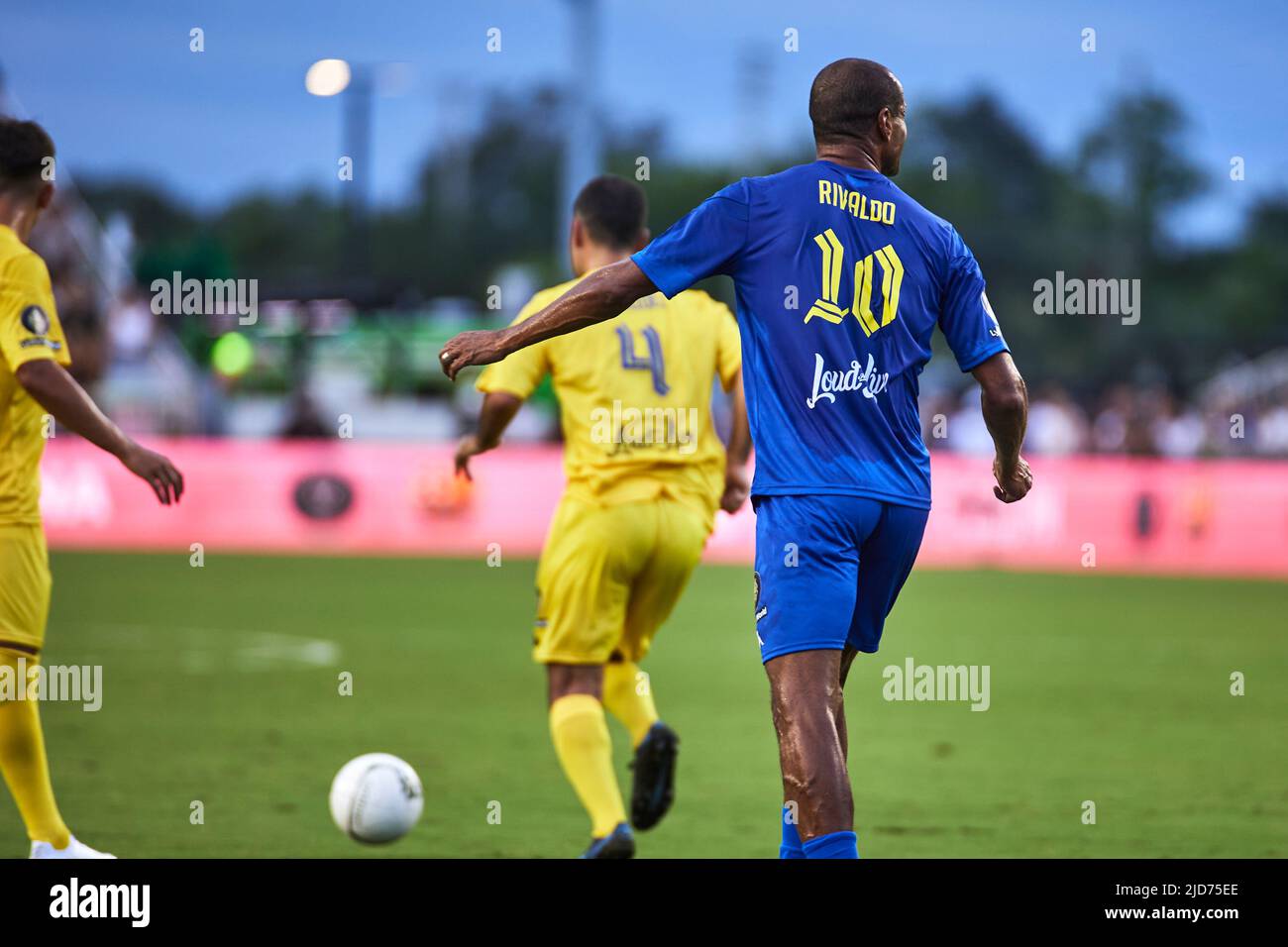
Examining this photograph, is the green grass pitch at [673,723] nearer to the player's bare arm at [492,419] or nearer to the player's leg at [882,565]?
the player's bare arm at [492,419]

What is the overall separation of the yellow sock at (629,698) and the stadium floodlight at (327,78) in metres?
13.1

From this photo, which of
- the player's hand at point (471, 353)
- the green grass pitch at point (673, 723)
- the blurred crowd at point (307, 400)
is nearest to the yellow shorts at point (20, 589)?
the green grass pitch at point (673, 723)

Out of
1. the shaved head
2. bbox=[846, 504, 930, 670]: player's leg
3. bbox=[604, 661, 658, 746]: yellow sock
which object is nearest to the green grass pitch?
bbox=[604, 661, 658, 746]: yellow sock

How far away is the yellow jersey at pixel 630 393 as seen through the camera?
7375mm

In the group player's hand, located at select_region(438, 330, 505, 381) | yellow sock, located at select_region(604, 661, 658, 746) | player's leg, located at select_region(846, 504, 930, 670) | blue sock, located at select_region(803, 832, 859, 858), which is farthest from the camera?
yellow sock, located at select_region(604, 661, 658, 746)

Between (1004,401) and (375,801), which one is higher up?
(1004,401)

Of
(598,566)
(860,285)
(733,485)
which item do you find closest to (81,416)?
(598,566)

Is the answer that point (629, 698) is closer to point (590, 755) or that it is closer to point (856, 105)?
point (590, 755)

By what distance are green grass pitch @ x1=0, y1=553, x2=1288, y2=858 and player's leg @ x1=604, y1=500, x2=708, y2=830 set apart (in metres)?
0.24

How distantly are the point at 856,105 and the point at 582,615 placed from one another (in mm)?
2679

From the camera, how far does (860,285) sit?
209 inches

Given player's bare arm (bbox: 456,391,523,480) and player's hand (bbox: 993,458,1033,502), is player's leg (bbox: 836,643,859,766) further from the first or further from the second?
player's bare arm (bbox: 456,391,523,480)

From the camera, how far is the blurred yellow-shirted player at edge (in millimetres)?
6129

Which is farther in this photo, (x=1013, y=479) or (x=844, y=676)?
(x=1013, y=479)
